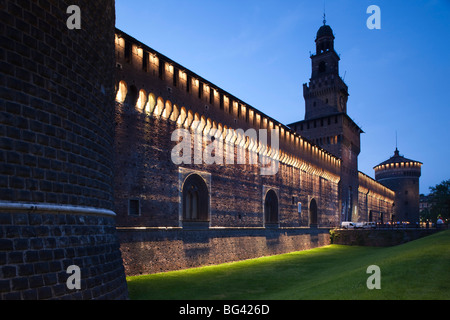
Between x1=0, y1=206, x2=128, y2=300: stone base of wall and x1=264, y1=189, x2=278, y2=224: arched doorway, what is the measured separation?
19054mm

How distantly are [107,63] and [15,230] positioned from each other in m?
5.27

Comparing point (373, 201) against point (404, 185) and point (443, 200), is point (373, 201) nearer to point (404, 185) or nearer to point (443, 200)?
point (443, 200)

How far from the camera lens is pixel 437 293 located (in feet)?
23.7

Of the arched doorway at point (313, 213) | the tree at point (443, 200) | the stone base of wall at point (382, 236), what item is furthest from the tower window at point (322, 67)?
the tree at point (443, 200)

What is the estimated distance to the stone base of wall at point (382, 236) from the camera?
1346 inches

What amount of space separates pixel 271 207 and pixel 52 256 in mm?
22186

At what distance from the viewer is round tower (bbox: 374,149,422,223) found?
70.9 m

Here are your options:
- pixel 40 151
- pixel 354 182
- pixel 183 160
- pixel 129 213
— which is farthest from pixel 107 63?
pixel 354 182

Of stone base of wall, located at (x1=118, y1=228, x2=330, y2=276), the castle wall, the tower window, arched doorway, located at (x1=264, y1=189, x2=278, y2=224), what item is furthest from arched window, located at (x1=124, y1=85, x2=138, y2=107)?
the castle wall

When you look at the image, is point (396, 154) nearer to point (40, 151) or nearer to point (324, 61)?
point (324, 61)

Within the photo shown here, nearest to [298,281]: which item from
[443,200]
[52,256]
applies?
[52,256]

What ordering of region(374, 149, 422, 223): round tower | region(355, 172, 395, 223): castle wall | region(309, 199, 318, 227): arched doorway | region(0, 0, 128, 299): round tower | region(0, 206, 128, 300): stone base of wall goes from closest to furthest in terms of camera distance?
region(0, 206, 128, 300): stone base of wall < region(0, 0, 128, 299): round tower < region(309, 199, 318, 227): arched doorway < region(355, 172, 395, 223): castle wall < region(374, 149, 422, 223): round tower

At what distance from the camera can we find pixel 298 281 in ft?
45.8

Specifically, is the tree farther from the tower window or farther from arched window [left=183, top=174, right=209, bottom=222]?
arched window [left=183, top=174, right=209, bottom=222]
